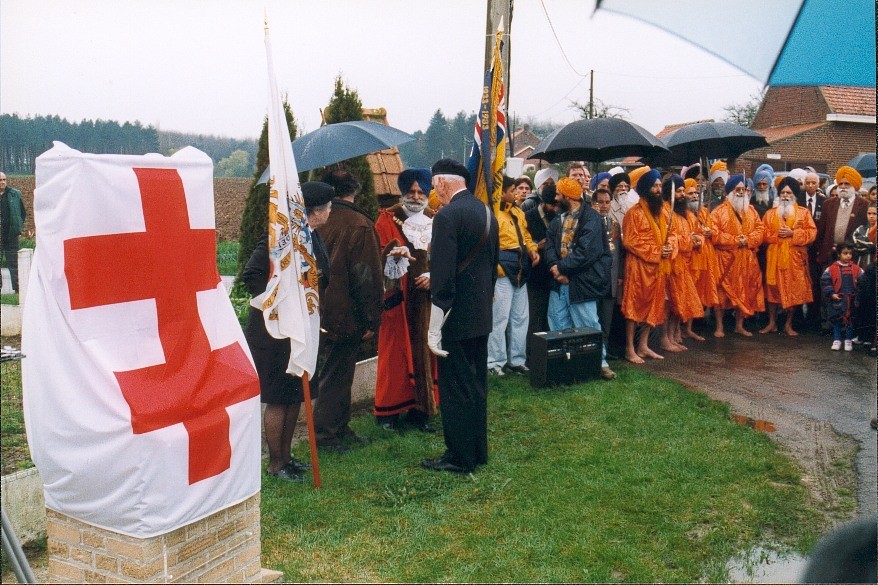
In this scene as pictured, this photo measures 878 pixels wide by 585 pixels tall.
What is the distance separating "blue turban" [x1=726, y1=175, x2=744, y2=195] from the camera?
31.9 ft

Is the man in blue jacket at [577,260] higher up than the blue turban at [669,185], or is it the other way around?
the blue turban at [669,185]

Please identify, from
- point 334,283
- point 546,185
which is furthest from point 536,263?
point 334,283

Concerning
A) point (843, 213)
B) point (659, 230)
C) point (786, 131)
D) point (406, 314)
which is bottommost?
point (406, 314)

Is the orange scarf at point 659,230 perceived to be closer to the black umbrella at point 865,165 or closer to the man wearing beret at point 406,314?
the man wearing beret at point 406,314

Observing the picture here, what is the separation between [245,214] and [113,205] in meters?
6.83

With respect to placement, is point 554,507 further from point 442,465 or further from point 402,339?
point 402,339

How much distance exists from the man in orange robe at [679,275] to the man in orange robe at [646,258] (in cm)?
27

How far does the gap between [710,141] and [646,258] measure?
8.42 ft

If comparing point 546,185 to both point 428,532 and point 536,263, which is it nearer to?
point 536,263

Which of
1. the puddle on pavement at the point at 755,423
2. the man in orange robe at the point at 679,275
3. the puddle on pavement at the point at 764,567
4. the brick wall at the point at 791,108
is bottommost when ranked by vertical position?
the puddle on pavement at the point at 764,567

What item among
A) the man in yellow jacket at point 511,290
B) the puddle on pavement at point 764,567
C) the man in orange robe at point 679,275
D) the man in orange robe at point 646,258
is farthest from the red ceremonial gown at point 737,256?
the puddle on pavement at point 764,567

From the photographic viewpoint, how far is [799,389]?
7.30 m

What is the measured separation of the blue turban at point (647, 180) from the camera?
26.9 ft

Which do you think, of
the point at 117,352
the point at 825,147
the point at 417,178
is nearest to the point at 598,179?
the point at 417,178
